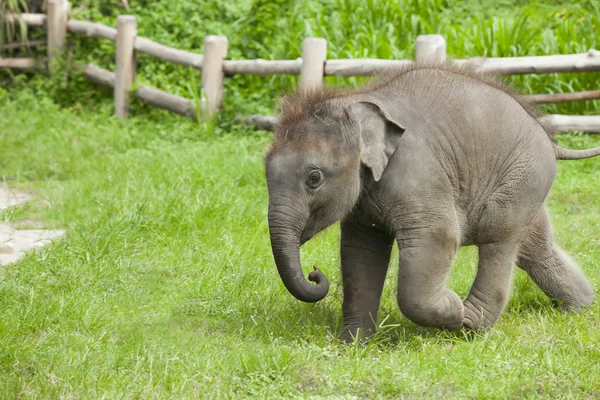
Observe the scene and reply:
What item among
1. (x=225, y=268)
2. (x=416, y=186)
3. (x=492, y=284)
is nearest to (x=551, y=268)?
(x=492, y=284)

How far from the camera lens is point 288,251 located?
4.74 meters

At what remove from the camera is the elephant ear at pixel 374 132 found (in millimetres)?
4938

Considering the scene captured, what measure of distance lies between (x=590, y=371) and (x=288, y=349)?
146cm

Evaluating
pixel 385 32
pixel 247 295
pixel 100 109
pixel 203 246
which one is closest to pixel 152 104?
pixel 100 109

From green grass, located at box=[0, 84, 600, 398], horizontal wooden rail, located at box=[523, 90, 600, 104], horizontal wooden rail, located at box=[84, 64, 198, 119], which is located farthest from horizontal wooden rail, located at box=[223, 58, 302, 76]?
horizontal wooden rail, located at box=[523, 90, 600, 104]

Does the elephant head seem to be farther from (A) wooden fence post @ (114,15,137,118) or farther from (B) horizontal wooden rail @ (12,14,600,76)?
(A) wooden fence post @ (114,15,137,118)

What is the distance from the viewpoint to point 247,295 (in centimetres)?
593

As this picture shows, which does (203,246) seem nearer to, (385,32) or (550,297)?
(550,297)

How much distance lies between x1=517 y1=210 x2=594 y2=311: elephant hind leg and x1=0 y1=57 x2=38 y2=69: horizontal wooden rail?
10.2m

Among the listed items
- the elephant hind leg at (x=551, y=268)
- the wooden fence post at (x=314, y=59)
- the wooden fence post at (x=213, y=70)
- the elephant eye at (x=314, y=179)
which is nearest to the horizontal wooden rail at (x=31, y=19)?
the wooden fence post at (x=213, y=70)

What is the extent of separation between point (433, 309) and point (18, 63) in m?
10.7

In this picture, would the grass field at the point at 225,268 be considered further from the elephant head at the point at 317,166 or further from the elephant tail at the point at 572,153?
the elephant tail at the point at 572,153

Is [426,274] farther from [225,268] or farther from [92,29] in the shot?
[92,29]

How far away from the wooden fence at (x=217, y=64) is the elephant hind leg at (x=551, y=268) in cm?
302
